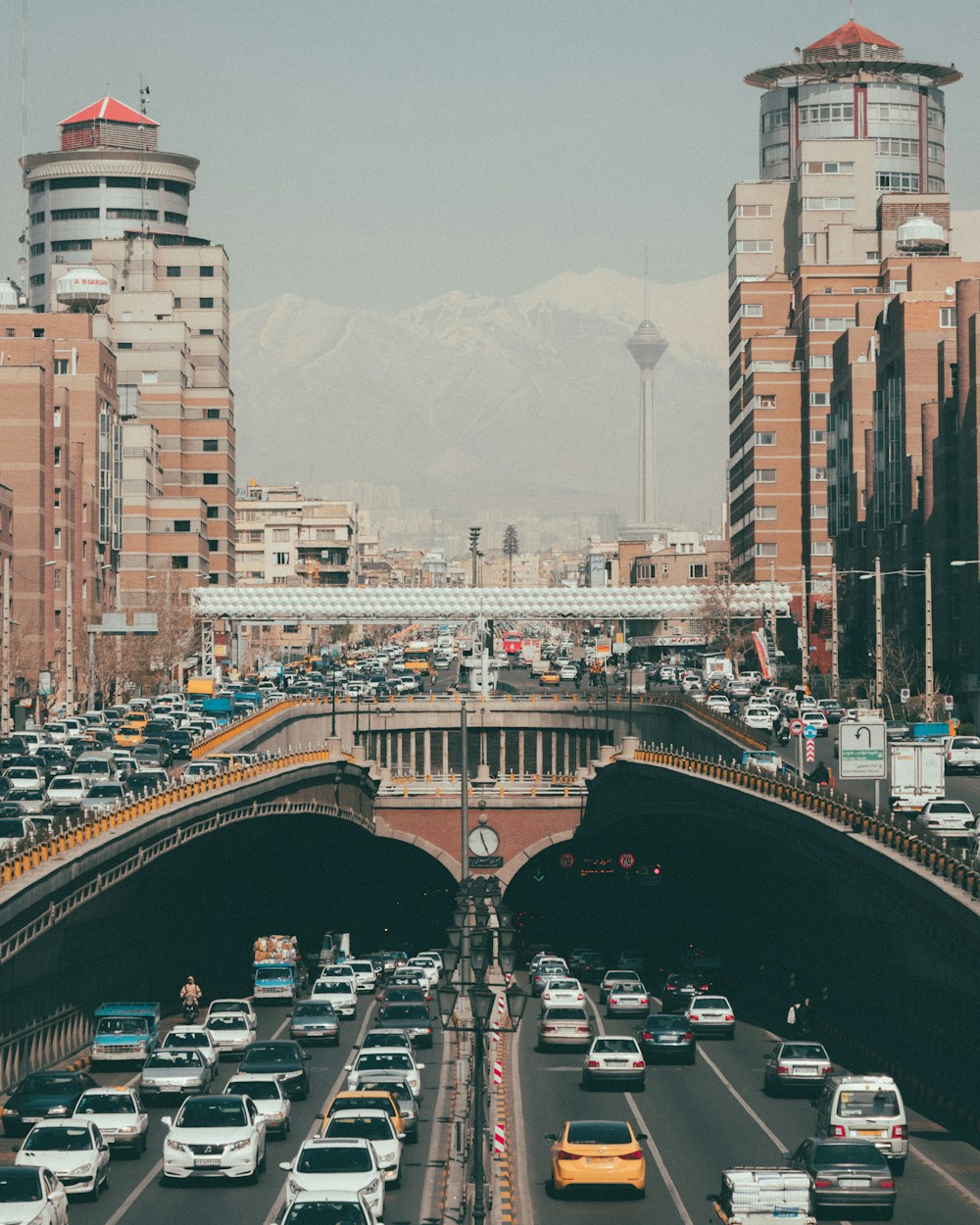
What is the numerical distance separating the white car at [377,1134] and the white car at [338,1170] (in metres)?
3.34

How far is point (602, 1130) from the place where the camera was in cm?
4253

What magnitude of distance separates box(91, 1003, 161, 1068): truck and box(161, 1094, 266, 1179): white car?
19388mm

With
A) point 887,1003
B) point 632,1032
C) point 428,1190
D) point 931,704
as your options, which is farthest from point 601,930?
point 428,1190

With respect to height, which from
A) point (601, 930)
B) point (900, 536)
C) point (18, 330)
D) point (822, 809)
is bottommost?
point (601, 930)

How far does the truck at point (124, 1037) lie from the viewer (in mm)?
63312

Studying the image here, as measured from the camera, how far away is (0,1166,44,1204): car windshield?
35.1 meters

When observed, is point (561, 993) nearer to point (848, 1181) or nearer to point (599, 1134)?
point (599, 1134)

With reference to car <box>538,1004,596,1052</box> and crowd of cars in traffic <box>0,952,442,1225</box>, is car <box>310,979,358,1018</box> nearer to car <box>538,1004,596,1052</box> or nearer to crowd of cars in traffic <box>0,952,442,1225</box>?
car <box>538,1004,596,1052</box>

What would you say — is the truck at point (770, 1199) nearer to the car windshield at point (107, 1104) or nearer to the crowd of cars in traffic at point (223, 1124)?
the crowd of cars in traffic at point (223, 1124)

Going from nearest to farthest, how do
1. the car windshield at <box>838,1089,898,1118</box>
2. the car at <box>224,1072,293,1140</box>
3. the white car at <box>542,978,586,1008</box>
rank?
the car windshield at <box>838,1089,898,1118</box> < the car at <box>224,1072,293,1140</box> < the white car at <box>542,978,586,1008</box>

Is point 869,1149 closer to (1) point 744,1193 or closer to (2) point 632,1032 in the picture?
(1) point 744,1193

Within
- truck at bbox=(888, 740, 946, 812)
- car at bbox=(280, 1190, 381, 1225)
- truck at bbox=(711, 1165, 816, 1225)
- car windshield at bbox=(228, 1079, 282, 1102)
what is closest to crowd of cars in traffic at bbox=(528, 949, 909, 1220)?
truck at bbox=(711, 1165, 816, 1225)

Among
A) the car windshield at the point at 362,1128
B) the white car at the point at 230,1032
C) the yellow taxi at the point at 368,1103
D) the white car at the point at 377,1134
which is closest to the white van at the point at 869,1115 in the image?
the yellow taxi at the point at 368,1103

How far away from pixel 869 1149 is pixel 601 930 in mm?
92062
